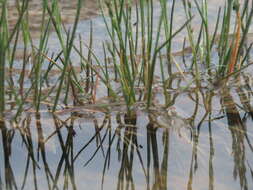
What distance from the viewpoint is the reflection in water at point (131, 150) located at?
58.9 inches

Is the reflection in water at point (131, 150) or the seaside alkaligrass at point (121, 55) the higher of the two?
the seaside alkaligrass at point (121, 55)

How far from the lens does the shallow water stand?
1.50m

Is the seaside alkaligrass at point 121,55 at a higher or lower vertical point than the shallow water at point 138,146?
higher

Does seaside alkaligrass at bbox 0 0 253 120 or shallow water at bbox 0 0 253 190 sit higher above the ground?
seaside alkaligrass at bbox 0 0 253 120

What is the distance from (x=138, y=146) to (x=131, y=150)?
1.1 inches

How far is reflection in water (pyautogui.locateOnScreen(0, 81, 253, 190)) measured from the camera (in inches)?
58.9

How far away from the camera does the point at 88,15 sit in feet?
10.1

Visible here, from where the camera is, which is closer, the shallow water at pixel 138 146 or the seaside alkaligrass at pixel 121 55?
the shallow water at pixel 138 146

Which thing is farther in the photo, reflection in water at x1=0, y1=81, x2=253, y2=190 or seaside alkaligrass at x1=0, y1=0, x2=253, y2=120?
seaside alkaligrass at x1=0, y1=0, x2=253, y2=120

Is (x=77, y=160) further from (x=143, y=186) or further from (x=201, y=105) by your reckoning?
(x=201, y=105)

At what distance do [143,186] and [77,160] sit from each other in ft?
0.79

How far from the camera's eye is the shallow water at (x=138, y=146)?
1.50 metres

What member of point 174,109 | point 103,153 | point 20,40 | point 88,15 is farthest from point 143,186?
point 88,15

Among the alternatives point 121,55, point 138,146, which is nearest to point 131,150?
point 138,146
